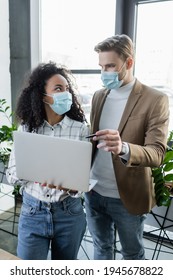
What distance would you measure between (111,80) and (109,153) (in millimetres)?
368

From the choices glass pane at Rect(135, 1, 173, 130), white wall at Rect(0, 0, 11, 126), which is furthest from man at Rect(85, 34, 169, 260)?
white wall at Rect(0, 0, 11, 126)

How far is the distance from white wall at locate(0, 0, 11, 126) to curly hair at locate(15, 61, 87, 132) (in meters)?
1.46

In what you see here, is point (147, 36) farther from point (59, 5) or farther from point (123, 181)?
point (123, 181)

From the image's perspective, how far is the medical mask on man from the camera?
51.4 inches

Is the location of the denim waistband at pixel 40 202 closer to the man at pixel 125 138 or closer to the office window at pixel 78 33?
the man at pixel 125 138

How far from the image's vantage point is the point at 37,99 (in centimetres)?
128

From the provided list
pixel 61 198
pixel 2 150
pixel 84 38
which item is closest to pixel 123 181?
pixel 61 198

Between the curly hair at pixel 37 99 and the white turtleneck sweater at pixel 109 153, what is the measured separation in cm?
13

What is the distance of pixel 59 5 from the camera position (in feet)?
9.11

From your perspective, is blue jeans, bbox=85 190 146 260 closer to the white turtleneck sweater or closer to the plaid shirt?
the white turtleneck sweater

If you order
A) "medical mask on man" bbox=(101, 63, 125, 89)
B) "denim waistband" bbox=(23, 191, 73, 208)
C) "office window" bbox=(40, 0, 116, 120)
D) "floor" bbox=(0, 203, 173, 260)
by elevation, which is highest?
"office window" bbox=(40, 0, 116, 120)

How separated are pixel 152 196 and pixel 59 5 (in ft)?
7.60

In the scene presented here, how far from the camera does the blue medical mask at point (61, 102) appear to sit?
126 cm
